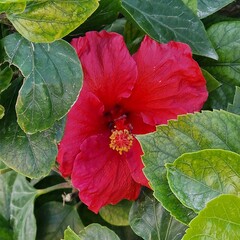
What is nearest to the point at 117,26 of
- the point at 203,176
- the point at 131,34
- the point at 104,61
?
the point at 131,34

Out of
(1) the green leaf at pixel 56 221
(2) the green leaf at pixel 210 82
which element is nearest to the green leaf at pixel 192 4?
(2) the green leaf at pixel 210 82

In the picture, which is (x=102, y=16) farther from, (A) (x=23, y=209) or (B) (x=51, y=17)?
(A) (x=23, y=209)

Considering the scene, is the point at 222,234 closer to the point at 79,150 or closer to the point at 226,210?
the point at 226,210

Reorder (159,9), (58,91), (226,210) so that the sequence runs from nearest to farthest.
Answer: (226,210) < (58,91) < (159,9)

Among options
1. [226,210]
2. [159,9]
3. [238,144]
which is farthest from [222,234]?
[159,9]

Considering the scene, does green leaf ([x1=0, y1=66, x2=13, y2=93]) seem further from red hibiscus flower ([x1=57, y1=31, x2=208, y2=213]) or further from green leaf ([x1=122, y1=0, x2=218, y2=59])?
green leaf ([x1=122, y1=0, x2=218, y2=59])

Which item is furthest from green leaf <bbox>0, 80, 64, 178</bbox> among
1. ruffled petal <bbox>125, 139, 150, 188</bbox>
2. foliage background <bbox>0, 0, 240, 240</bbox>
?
ruffled petal <bbox>125, 139, 150, 188</bbox>
